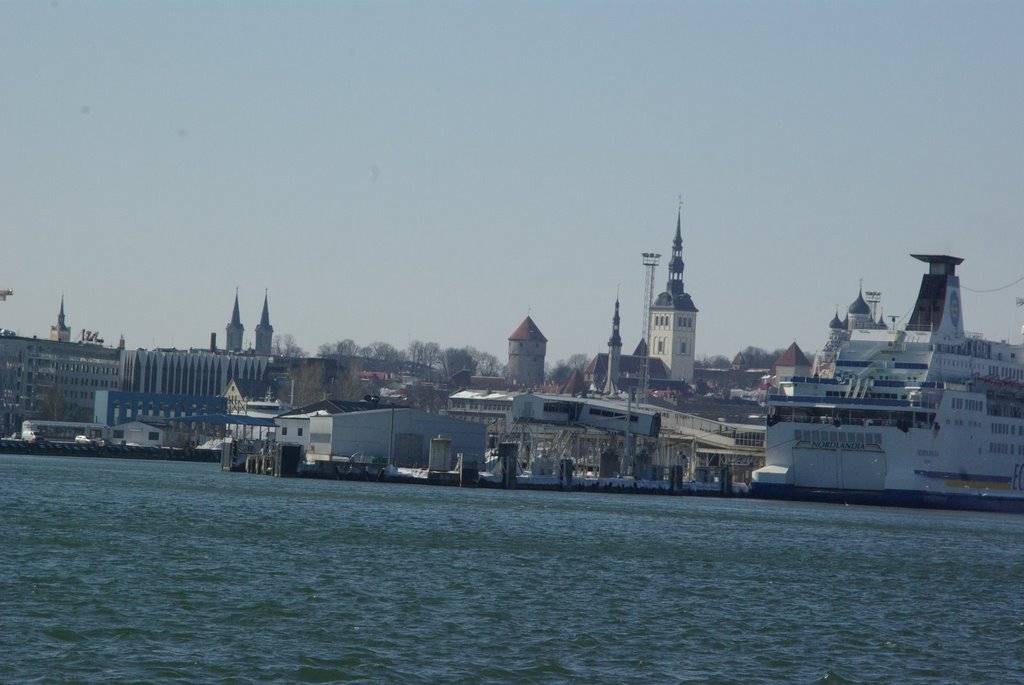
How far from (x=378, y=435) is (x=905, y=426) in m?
35.3

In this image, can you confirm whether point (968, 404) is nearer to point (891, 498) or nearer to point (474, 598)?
point (891, 498)

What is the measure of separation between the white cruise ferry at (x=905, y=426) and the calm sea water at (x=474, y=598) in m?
19.4

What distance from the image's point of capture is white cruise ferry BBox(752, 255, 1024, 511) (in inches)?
3238

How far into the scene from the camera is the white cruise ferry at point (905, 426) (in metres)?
82.2

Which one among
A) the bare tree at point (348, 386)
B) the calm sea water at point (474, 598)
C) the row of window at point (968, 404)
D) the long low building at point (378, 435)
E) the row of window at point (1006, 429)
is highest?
the bare tree at point (348, 386)

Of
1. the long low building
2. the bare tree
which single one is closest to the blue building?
the bare tree

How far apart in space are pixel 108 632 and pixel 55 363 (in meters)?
173

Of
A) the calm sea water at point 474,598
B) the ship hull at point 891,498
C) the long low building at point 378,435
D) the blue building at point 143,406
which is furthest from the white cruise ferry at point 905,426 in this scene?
the blue building at point 143,406

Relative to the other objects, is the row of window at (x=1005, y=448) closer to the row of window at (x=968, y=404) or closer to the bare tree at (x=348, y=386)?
the row of window at (x=968, y=404)

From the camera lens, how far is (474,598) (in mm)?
33469

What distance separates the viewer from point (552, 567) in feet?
135

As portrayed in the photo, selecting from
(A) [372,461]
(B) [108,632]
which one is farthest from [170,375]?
(B) [108,632]

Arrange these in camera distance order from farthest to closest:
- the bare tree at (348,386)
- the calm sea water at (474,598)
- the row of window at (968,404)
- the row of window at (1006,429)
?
the bare tree at (348,386)
the row of window at (1006,429)
the row of window at (968,404)
the calm sea water at (474,598)

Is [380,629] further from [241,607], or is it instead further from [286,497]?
[286,497]
